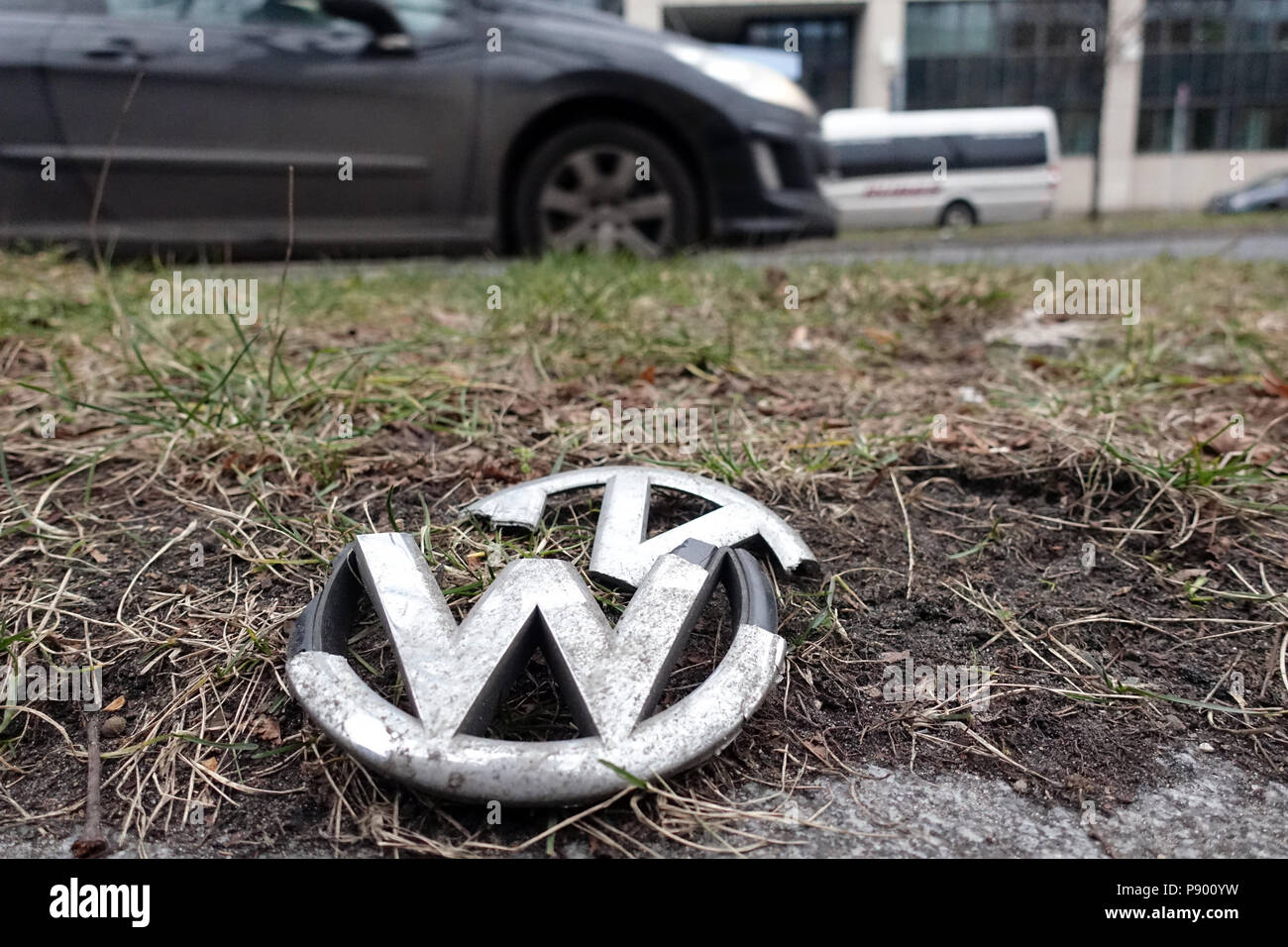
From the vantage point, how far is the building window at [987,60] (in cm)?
2908

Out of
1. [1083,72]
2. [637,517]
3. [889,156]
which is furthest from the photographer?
[1083,72]

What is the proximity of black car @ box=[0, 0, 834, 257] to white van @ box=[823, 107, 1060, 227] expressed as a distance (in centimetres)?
1783

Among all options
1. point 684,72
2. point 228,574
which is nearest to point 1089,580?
point 228,574

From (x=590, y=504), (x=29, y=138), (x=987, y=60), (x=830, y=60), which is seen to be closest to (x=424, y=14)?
(x=29, y=138)

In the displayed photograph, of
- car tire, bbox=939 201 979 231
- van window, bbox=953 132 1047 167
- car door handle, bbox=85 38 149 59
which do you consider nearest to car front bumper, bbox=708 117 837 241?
car door handle, bbox=85 38 149 59

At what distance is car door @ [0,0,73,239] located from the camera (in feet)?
12.9

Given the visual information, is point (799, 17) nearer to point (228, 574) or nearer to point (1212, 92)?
point (1212, 92)

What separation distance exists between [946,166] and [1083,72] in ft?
37.3

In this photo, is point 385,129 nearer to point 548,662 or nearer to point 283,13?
point 283,13

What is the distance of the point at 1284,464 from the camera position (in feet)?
6.46

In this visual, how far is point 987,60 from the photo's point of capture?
1196 inches

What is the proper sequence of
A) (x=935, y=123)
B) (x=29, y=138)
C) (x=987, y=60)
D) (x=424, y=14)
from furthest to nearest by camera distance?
(x=987, y=60)
(x=935, y=123)
(x=424, y=14)
(x=29, y=138)

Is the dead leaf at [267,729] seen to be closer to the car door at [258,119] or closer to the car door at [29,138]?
the car door at [258,119]

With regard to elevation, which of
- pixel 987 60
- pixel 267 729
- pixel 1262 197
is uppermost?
pixel 987 60
